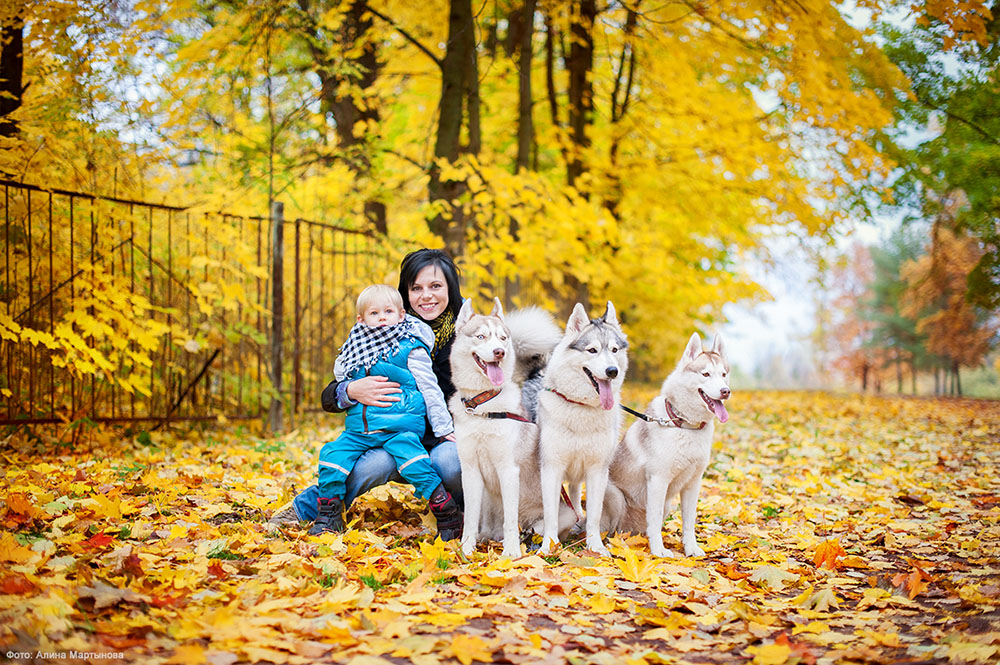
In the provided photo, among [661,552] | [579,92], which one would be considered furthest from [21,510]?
[579,92]

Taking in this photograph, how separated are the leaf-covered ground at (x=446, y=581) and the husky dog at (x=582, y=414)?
0.99 feet

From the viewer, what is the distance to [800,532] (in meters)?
4.41

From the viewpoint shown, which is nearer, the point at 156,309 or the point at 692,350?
the point at 692,350

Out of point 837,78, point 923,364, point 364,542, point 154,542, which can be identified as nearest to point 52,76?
point 154,542

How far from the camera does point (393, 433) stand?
3990 mm

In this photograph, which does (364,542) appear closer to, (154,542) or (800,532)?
(154,542)

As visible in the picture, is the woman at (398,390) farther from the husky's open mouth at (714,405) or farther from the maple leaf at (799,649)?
the maple leaf at (799,649)

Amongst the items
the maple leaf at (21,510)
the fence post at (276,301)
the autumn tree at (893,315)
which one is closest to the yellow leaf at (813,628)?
the maple leaf at (21,510)

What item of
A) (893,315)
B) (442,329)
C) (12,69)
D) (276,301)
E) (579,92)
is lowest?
(442,329)

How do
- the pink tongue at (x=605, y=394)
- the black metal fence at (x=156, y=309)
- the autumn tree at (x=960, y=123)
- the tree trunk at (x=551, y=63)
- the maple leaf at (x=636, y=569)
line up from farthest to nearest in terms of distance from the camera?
the tree trunk at (x=551, y=63)
the autumn tree at (x=960, y=123)
the black metal fence at (x=156, y=309)
the pink tongue at (x=605, y=394)
the maple leaf at (x=636, y=569)

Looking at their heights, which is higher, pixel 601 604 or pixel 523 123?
pixel 523 123

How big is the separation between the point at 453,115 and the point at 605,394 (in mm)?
5332

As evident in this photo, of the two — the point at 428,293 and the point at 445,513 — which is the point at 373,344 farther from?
the point at 445,513

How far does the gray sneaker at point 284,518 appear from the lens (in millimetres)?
4027
